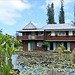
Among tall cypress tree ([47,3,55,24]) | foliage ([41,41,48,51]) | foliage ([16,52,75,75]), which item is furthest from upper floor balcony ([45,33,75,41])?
tall cypress tree ([47,3,55,24])

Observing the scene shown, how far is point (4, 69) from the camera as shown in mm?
6609

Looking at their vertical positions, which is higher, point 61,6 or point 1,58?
point 61,6

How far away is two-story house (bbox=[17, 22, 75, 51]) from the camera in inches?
943

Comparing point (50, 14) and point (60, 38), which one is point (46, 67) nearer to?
point (60, 38)

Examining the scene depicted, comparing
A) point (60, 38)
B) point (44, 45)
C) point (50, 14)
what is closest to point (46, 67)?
point (44, 45)

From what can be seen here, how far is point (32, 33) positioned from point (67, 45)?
7498 millimetres

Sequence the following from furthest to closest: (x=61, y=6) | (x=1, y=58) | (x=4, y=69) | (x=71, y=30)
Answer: (x=61, y=6) < (x=71, y=30) < (x=1, y=58) < (x=4, y=69)

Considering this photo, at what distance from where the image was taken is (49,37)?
80.0 feet

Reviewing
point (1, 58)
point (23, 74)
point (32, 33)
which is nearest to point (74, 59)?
point (23, 74)

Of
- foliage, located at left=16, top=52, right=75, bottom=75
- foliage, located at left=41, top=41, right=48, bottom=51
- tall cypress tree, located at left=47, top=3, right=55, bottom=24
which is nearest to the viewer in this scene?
foliage, located at left=16, top=52, right=75, bottom=75

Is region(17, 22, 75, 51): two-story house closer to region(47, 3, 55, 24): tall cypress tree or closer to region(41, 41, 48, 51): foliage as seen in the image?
region(41, 41, 48, 51): foliage

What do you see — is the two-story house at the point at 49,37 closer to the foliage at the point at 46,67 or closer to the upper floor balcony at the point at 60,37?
the upper floor balcony at the point at 60,37

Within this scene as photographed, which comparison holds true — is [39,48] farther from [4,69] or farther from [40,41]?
Answer: [4,69]

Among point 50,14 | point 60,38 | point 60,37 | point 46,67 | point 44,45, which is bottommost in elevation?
point 46,67
